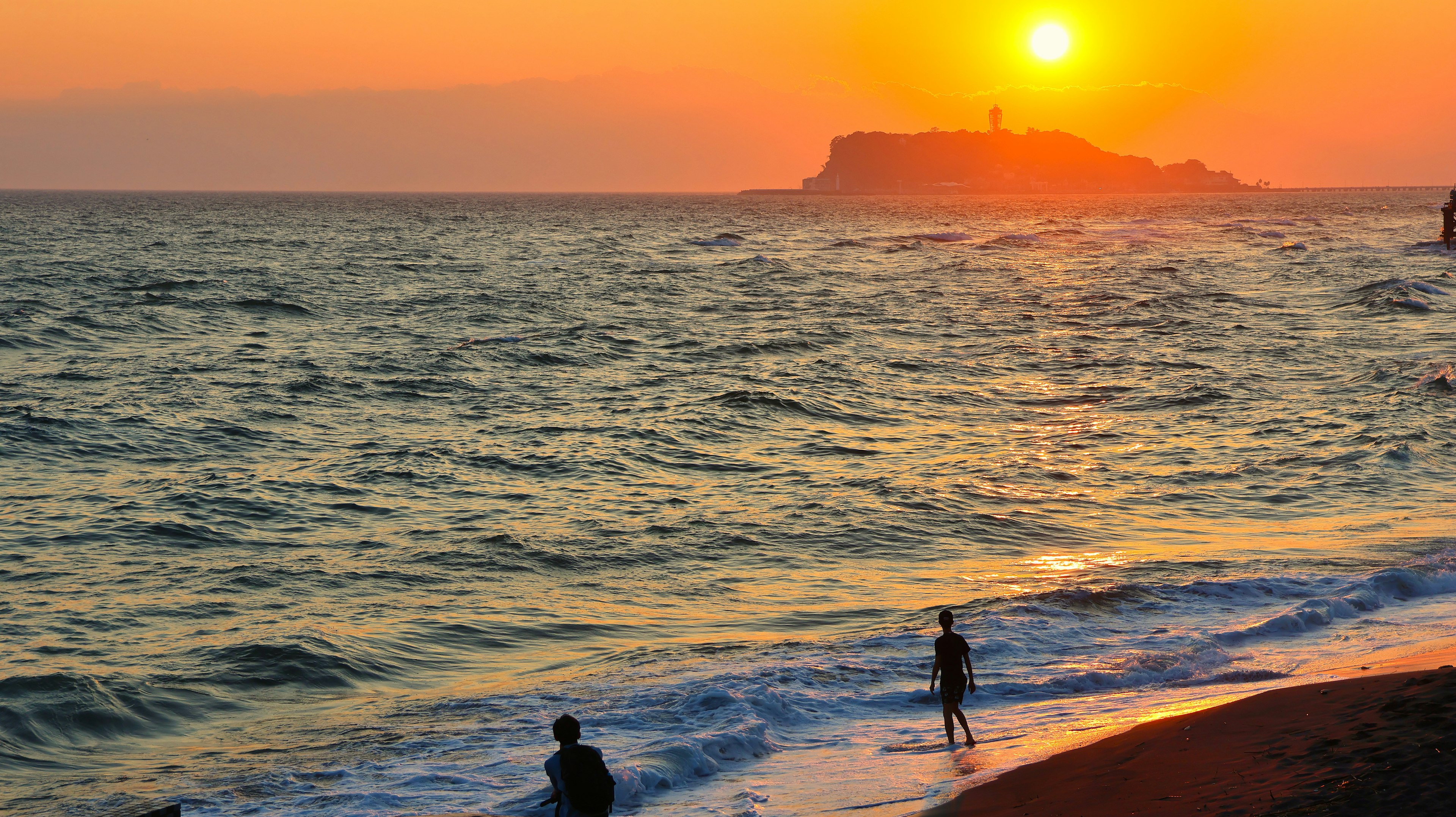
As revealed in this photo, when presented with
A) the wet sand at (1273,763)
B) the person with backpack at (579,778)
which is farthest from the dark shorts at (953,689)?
the person with backpack at (579,778)

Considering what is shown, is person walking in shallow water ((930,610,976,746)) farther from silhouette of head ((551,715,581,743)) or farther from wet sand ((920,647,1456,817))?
silhouette of head ((551,715,581,743))

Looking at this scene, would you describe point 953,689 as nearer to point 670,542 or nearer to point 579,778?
point 579,778

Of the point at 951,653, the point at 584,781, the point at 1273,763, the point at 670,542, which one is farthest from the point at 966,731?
the point at 670,542

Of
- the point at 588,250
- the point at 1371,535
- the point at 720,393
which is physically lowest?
the point at 1371,535

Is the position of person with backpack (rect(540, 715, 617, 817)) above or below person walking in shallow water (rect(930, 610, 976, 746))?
above

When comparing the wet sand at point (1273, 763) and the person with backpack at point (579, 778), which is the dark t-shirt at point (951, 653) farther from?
the person with backpack at point (579, 778)

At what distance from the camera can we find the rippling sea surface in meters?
10.6

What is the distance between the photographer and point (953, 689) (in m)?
10.1

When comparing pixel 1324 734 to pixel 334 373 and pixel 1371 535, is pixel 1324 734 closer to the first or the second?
pixel 1371 535

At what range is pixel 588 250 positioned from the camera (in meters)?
86.3

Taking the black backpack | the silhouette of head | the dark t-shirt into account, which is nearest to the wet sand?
the dark t-shirt

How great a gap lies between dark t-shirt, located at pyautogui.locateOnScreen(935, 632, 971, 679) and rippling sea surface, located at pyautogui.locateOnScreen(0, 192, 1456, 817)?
27.1 inches

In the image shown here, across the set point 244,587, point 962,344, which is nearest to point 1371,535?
point 244,587

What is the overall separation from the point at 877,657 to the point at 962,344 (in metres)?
26.8
